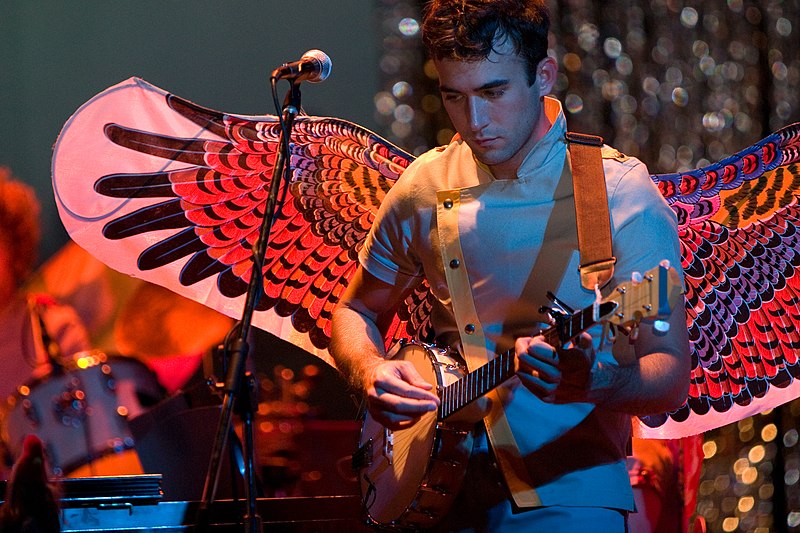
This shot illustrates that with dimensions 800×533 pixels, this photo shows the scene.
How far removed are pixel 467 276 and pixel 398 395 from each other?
15.8 inches

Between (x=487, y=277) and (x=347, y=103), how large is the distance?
215 centimetres

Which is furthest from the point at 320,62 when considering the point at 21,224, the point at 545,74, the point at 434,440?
the point at 21,224

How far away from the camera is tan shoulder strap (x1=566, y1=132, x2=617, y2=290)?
81.0 inches

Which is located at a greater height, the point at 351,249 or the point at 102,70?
the point at 102,70

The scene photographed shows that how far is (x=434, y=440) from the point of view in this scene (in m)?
2.15

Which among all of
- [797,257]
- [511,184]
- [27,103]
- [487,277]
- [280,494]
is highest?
[27,103]

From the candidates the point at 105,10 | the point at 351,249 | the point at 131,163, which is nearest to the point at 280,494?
the point at 351,249

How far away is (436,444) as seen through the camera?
215 cm

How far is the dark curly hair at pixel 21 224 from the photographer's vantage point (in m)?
3.81

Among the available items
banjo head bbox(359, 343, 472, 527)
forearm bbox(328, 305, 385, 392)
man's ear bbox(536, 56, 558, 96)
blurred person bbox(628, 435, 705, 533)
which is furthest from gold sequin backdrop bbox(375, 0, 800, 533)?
banjo head bbox(359, 343, 472, 527)

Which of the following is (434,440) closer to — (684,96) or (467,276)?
(467,276)

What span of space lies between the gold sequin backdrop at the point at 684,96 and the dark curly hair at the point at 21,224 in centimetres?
154

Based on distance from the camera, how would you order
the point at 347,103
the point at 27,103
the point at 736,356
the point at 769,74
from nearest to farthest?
the point at 736,356, the point at 27,103, the point at 347,103, the point at 769,74

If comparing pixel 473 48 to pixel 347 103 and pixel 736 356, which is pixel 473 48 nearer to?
pixel 736 356
